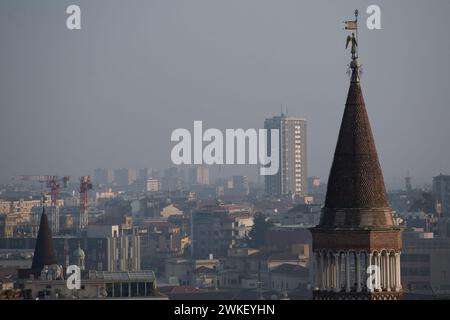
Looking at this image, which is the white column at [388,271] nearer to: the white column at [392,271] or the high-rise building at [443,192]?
the white column at [392,271]

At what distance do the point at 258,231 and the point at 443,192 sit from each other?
16.2 meters

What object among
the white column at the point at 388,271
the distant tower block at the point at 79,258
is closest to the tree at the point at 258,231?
the distant tower block at the point at 79,258

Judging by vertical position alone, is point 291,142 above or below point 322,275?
above

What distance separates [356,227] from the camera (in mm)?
45875

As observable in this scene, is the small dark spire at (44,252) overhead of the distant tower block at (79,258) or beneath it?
overhead

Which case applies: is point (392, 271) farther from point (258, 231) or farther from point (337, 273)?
point (258, 231)

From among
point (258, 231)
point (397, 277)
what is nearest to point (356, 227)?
point (397, 277)

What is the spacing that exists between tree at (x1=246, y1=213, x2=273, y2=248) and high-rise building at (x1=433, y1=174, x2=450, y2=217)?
13.6 m

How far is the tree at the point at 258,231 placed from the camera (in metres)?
187

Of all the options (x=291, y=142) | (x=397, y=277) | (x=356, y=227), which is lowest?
(x=397, y=277)

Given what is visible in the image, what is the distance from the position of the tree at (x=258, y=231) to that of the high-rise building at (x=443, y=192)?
44.6 feet

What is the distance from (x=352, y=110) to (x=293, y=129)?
9971 centimetres

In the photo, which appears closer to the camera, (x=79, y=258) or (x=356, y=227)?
Result: (x=356, y=227)
